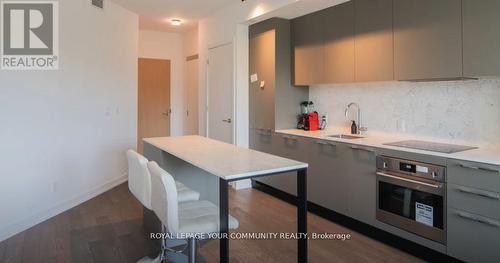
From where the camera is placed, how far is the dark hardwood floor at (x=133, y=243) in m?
2.79

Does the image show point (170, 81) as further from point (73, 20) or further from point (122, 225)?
point (122, 225)

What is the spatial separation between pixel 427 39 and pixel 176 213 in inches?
95.6

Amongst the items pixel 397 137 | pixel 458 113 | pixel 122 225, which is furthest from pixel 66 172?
pixel 458 113

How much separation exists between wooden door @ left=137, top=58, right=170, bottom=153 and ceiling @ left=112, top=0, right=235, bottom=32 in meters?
0.95

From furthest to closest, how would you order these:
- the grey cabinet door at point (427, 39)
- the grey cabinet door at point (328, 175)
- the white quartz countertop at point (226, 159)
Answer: the grey cabinet door at point (328, 175), the grey cabinet door at point (427, 39), the white quartz countertop at point (226, 159)

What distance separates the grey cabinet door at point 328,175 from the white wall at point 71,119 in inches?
109

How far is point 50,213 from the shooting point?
3.71 metres

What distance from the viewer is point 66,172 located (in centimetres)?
399

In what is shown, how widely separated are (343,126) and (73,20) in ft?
11.2

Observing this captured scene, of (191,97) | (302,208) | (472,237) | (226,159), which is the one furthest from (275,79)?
(191,97)

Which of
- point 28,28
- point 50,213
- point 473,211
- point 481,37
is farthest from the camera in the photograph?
point 50,213

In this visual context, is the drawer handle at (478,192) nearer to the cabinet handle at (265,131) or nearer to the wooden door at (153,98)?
the cabinet handle at (265,131)

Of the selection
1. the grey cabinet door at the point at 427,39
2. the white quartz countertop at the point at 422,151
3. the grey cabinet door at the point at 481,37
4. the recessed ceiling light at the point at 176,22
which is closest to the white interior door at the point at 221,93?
the recessed ceiling light at the point at 176,22

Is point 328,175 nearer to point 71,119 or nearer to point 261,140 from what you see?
point 261,140
